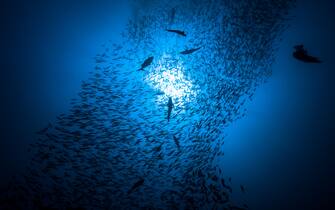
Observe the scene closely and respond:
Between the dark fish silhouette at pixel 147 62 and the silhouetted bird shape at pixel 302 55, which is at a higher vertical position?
the silhouetted bird shape at pixel 302 55

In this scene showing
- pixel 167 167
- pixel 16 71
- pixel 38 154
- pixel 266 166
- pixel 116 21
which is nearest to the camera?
pixel 116 21

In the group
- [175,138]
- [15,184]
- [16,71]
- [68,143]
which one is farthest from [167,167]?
[16,71]

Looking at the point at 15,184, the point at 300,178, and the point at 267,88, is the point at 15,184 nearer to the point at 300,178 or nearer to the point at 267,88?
the point at 267,88

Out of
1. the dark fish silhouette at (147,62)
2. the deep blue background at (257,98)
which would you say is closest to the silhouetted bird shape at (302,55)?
the deep blue background at (257,98)

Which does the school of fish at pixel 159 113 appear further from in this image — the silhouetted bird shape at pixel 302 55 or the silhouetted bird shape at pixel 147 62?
the silhouetted bird shape at pixel 302 55

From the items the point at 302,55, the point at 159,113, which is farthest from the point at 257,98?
the point at 159,113

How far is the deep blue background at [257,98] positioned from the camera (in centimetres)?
460

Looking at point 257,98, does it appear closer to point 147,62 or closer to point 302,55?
point 302,55

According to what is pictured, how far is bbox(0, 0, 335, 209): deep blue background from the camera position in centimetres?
460

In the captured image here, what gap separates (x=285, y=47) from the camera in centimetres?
486

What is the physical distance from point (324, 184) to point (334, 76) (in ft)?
13.1

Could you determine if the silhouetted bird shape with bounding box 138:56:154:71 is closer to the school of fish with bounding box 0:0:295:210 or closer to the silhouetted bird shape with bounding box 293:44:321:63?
the school of fish with bounding box 0:0:295:210

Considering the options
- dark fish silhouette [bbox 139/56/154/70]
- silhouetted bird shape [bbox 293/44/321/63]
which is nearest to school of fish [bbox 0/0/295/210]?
dark fish silhouette [bbox 139/56/154/70]

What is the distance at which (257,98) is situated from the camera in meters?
5.48
